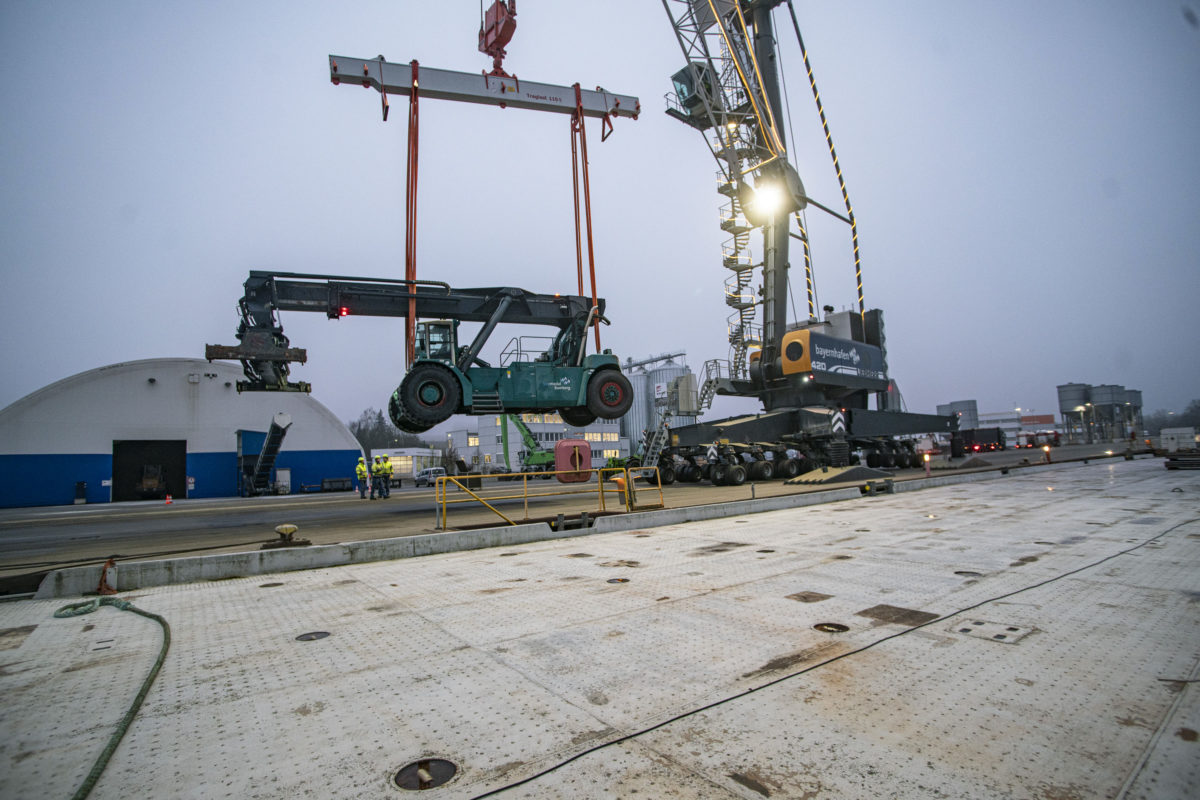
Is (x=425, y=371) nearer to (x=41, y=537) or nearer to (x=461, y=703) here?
(x=41, y=537)

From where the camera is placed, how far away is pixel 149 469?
27391mm

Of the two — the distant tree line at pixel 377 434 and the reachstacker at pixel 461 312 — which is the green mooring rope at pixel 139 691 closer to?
the reachstacker at pixel 461 312

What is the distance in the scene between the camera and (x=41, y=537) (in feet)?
30.8

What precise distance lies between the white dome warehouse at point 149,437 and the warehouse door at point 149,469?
0.04m

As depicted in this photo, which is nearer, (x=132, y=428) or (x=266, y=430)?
(x=132, y=428)

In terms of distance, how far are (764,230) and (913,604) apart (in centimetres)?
1768

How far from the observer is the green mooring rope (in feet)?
6.09

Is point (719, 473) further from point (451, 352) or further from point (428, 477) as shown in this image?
point (428, 477)

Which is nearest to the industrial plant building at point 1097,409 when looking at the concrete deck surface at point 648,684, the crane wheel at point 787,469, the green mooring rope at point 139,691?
the crane wheel at point 787,469

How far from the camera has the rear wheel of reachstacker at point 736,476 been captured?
15.5 meters

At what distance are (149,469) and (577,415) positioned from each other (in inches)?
1061

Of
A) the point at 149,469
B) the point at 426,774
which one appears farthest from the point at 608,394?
the point at 149,469

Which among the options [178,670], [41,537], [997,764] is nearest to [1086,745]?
[997,764]

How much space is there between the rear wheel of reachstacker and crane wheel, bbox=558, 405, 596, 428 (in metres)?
5.01
